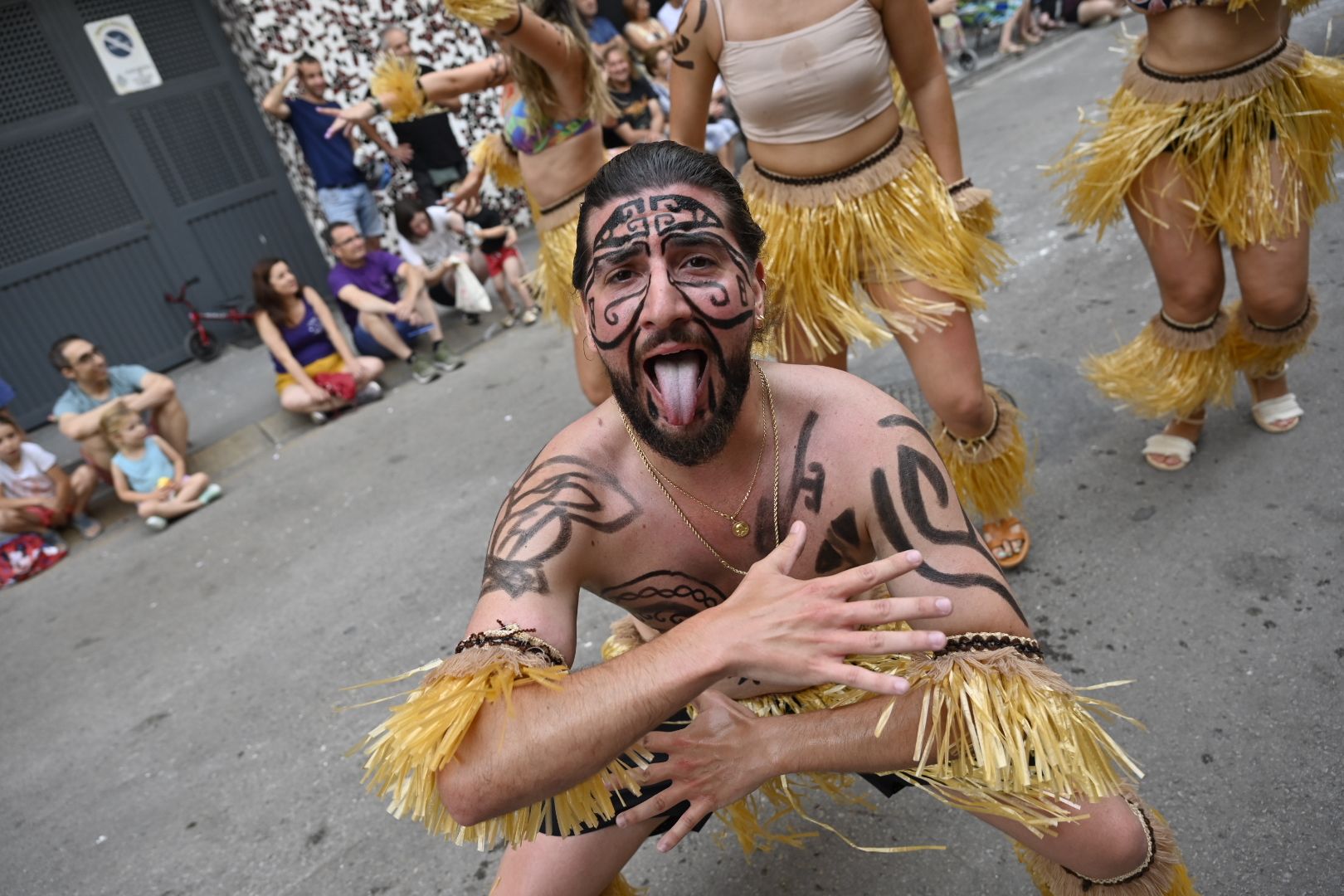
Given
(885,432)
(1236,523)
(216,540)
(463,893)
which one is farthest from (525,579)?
(216,540)

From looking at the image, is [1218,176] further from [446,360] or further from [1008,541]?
[446,360]

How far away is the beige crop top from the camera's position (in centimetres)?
255

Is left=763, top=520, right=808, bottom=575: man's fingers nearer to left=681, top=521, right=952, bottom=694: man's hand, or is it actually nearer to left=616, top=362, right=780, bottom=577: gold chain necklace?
left=681, top=521, right=952, bottom=694: man's hand

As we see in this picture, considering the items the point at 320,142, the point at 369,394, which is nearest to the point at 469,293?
the point at 369,394

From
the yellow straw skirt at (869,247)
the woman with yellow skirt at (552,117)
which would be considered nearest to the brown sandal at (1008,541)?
the yellow straw skirt at (869,247)

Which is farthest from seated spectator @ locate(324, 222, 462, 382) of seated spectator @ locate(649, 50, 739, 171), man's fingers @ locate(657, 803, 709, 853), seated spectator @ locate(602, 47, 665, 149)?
man's fingers @ locate(657, 803, 709, 853)

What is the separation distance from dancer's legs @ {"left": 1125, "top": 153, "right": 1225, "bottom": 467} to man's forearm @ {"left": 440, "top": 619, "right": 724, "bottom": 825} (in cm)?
229

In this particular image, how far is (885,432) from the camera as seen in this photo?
5.73 ft

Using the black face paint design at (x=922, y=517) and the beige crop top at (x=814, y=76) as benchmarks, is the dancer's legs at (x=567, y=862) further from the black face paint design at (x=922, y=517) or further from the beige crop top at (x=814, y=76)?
the beige crop top at (x=814, y=76)

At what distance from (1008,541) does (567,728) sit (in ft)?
6.69

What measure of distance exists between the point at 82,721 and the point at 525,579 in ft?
10.3

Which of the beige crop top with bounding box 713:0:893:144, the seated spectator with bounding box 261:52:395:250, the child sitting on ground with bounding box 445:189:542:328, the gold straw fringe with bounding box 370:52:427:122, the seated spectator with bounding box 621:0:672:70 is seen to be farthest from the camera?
the seated spectator with bounding box 621:0:672:70

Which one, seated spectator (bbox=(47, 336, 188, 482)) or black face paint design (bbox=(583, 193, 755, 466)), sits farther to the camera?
seated spectator (bbox=(47, 336, 188, 482))

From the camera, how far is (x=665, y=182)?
5.71ft
